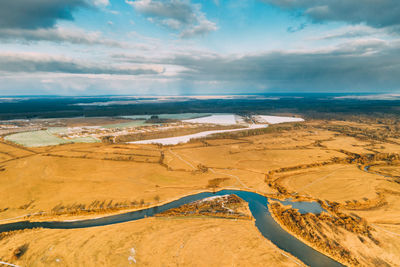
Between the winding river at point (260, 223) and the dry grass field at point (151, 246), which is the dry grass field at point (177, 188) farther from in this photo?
the winding river at point (260, 223)

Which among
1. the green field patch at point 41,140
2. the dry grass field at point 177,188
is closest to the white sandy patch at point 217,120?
the dry grass field at point 177,188

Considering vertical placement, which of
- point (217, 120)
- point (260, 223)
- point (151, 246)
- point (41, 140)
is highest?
point (217, 120)

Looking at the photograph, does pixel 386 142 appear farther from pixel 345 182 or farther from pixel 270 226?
pixel 270 226

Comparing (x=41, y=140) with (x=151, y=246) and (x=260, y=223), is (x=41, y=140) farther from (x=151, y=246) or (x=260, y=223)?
(x=260, y=223)

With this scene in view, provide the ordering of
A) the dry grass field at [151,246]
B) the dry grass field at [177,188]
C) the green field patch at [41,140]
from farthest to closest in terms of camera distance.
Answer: the green field patch at [41,140] → the dry grass field at [177,188] → the dry grass field at [151,246]

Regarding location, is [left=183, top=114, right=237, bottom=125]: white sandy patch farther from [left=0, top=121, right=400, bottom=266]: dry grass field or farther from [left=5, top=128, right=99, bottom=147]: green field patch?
[left=5, top=128, right=99, bottom=147]: green field patch

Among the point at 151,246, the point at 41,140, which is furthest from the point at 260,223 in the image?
the point at 41,140
